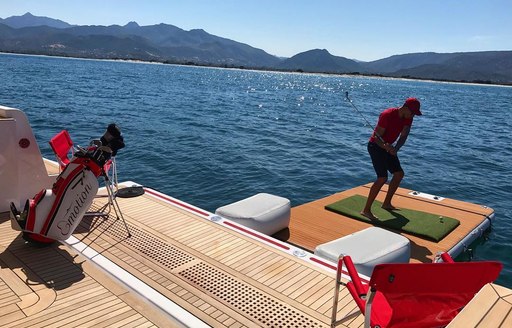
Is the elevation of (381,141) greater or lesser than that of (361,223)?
greater

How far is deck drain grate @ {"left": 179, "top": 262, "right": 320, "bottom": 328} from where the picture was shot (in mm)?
3986

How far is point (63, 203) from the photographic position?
4.95m

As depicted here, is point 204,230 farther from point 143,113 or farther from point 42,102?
point 42,102

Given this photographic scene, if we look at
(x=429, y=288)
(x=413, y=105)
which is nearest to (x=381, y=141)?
(x=413, y=105)

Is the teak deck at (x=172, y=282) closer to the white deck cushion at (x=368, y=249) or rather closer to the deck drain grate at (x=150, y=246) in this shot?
the deck drain grate at (x=150, y=246)

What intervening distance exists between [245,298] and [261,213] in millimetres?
2459

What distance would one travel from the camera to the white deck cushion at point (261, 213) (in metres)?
6.55

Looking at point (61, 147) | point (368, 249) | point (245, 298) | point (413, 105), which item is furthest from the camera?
point (413, 105)

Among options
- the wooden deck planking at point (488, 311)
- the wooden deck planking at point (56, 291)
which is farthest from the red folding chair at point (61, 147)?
the wooden deck planking at point (488, 311)

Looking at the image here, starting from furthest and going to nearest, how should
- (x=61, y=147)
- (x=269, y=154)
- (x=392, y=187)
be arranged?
(x=269, y=154)
(x=392, y=187)
(x=61, y=147)

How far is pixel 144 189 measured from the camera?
25.2 feet

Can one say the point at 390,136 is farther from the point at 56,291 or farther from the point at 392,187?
the point at 56,291

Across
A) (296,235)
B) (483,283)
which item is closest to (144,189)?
(296,235)

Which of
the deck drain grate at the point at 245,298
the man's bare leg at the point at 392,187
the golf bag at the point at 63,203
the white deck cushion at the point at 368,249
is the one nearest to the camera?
the deck drain grate at the point at 245,298
